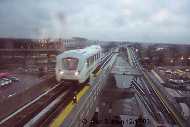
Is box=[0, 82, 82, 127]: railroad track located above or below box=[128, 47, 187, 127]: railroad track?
above

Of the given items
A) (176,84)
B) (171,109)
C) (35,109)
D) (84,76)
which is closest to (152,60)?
(176,84)

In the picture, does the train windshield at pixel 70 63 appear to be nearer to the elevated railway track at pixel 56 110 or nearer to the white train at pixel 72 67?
the white train at pixel 72 67

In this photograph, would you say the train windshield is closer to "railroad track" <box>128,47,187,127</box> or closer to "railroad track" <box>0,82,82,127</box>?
"railroad track" <box>0,82,82,127</box>

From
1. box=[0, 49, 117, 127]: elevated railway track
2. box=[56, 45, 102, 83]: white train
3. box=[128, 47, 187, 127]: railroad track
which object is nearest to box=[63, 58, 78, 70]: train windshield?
box=[56, 45, 102, 83]: white train

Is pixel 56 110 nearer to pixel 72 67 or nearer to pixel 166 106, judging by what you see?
pixel 72 67

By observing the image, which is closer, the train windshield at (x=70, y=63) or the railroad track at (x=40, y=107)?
the railroad track at (x=40, y=107)

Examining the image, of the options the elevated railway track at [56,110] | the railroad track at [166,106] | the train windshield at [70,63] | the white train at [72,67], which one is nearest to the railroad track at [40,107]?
the elevated railway track at [56,110]
